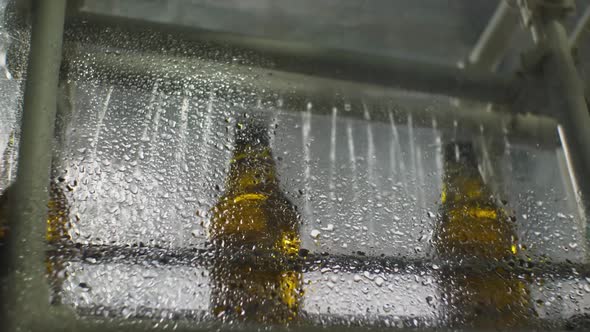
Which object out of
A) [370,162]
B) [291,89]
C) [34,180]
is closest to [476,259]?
[370,162]

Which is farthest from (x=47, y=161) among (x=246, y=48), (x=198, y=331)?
(x=246, y=48)

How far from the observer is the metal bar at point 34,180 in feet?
1.28

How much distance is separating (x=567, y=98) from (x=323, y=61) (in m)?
0.31

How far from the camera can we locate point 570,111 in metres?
0.69

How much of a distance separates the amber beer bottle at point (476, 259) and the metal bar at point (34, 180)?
0.33m

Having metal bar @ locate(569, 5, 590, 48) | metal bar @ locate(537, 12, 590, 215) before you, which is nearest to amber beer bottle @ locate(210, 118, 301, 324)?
metal bar @ locate(537, 12, 590, 215)

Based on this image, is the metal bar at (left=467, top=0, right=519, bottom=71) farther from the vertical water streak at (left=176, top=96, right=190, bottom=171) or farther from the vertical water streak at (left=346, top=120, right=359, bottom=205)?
the vertical water streak at (left=176, top=96, right=190, bottom=171)

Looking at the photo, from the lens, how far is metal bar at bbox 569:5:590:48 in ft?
2.62

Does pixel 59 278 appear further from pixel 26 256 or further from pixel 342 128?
pixel 342 128

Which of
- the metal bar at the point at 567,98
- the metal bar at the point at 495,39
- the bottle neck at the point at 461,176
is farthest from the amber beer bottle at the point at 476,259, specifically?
the metal bar at the point at 495,39

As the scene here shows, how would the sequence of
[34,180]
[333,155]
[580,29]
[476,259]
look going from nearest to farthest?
[34,180] → [476,259] → [333,155] → [580,29]

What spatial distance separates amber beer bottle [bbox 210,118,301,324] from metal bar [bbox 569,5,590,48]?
1.59 ft

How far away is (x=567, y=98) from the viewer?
2.28 ft

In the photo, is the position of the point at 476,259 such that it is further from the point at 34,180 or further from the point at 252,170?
the point at 34,180
